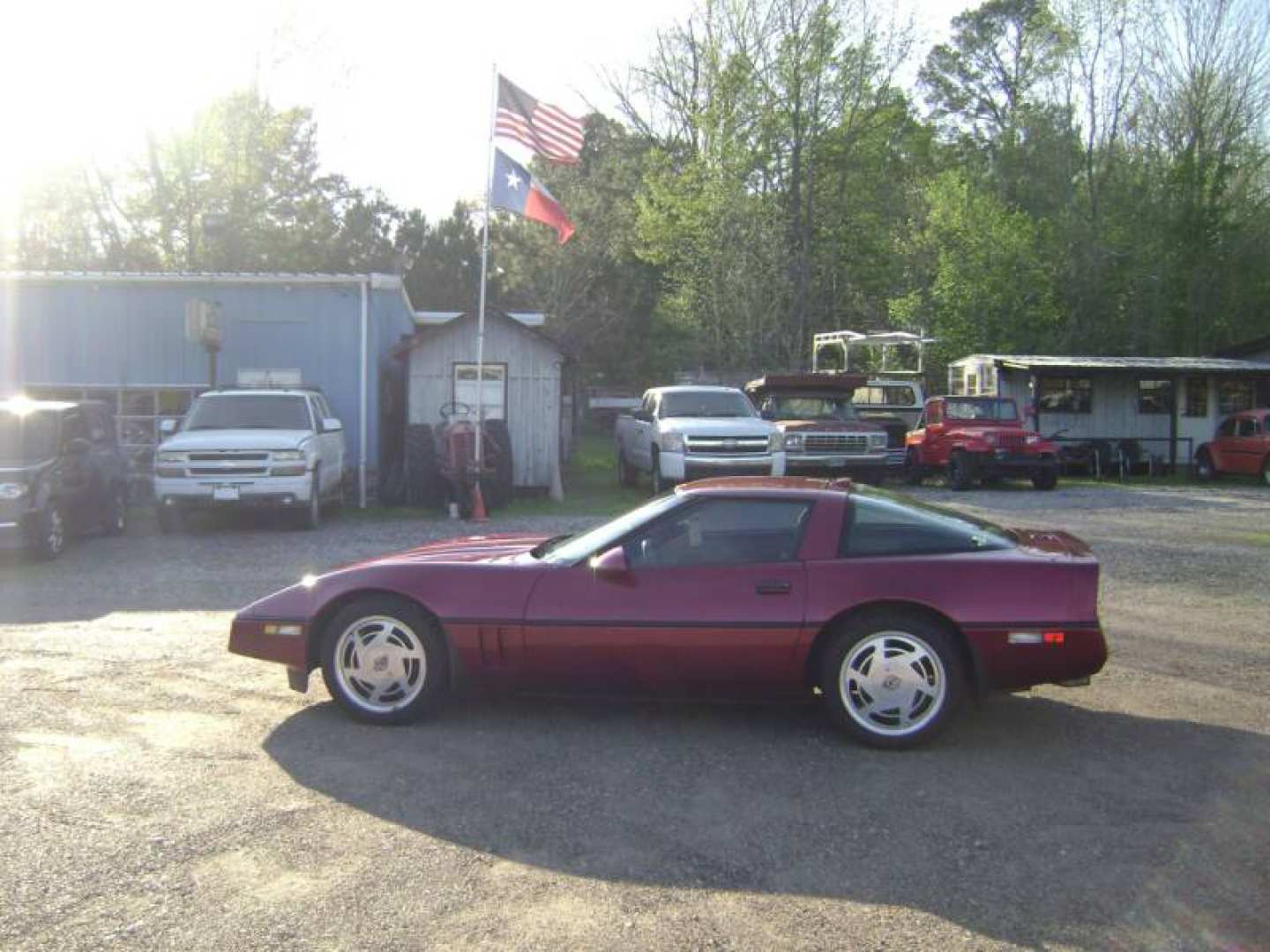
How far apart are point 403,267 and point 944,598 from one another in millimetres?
43253

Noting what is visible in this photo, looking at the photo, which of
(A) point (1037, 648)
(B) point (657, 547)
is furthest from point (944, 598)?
(B) point (657, 547)

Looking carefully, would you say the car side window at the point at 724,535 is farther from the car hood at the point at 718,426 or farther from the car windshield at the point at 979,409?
the car windshield at the point at 979,409

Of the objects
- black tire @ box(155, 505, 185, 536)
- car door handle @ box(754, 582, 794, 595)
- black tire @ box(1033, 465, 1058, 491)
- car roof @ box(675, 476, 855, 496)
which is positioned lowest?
black tire @ box(155, 505, 185, 536)

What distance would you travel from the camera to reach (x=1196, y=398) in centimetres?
2770

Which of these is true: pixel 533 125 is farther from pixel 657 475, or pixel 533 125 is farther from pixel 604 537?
pixel 604 537

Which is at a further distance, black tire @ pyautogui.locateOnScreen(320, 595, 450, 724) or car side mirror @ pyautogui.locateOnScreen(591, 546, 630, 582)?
black tire @ pyautogui.locateOnScreen(320, 595, 450, 724)

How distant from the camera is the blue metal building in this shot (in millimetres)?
18094

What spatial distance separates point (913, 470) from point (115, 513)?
14.6m

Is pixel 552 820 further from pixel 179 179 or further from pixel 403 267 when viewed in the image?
pixel 403 267

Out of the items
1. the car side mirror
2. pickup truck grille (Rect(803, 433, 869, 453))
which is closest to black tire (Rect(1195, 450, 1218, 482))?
pickup truck grille (Rect(803, 433, 869, 453))

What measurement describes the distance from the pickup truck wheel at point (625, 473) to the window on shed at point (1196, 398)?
1540 cm

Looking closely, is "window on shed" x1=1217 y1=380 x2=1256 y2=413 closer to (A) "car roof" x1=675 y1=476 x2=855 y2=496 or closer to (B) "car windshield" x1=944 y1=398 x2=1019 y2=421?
(B) "car windshield" x1=944 y1=398 x2=1019 y2=421

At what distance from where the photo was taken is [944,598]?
523cm

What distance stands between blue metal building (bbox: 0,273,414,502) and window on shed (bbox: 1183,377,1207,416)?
795 inches
